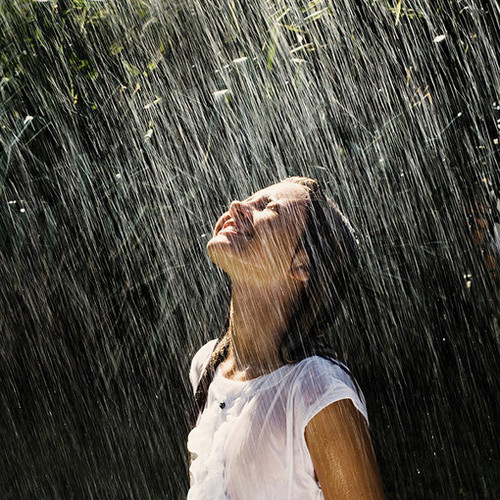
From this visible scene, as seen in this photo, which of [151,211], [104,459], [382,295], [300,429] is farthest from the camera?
[104,459]

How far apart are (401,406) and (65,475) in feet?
5.75

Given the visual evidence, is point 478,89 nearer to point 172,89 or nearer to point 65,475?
point 172,89

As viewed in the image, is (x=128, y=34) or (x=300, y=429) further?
(x=128, y=34)

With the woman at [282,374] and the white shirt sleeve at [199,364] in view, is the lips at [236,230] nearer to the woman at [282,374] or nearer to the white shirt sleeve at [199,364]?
the woman at [282,374]

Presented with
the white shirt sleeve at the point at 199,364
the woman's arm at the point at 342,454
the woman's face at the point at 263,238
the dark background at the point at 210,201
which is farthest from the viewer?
the dark background at the point at 210,201

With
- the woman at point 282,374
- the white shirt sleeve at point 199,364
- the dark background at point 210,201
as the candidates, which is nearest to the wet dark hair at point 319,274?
the woman at point 282,374

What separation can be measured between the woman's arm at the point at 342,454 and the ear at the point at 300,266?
0.34 metres

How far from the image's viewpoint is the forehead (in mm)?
1604

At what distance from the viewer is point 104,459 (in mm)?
3164

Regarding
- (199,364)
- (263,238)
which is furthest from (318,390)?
(199,364)

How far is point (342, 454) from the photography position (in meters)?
1.33

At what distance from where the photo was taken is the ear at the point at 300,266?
1.57 meters

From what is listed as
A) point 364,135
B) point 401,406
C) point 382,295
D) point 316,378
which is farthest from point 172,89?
point 316,378

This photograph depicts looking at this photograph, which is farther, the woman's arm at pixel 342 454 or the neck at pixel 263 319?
the neck at pixel 263 319
